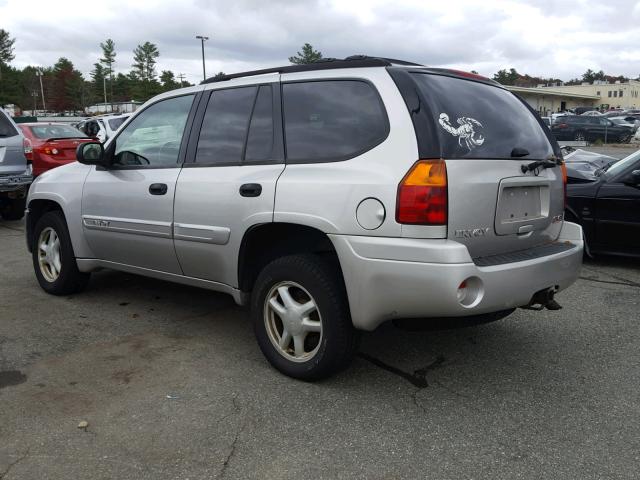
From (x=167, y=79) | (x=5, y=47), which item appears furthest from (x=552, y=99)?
(x=5, y=47)

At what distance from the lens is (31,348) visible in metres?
4.11

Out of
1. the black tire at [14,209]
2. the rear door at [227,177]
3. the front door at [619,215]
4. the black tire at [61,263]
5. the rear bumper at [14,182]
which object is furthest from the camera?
the black tire at [14,209]

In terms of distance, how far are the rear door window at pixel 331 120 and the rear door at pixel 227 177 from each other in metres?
0.11

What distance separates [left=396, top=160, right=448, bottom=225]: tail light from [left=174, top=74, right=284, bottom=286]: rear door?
846 mm

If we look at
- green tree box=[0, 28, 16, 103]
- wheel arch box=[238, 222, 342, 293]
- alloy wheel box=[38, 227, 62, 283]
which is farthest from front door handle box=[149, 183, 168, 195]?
green tree box=[0, 28, 16, 103]

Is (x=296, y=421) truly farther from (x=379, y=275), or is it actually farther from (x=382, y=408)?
(x=379, y=275)

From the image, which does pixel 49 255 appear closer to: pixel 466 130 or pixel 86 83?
pixel 466 130

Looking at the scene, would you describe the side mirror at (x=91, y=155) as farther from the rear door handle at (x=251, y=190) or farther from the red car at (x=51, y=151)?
the red car at (x=51, y=151)

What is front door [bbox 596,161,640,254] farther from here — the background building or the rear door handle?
the background building

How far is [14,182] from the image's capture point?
9.03m

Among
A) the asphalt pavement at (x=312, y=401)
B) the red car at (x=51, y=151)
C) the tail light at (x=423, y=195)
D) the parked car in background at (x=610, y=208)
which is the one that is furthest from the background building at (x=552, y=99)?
the tail light at (x=423, y=195)

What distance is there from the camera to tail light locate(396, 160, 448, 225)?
297 cm

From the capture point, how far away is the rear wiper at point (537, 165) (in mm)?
3438

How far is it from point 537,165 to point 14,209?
923 cm
